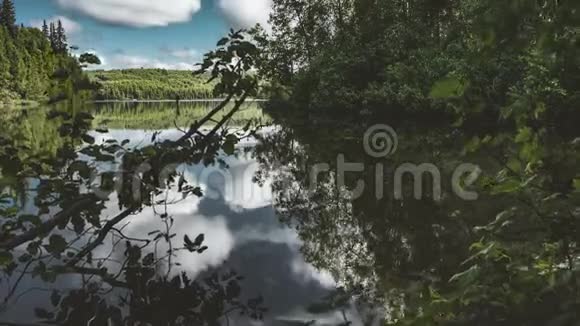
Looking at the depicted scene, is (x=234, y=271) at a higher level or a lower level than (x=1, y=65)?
lower

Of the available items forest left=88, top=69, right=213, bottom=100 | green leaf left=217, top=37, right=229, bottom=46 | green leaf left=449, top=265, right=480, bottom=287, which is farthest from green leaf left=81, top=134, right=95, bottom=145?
forest left=88, top=69, right=213, bottom=100

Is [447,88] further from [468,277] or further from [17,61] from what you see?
[17,61]

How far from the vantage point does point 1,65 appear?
57500 mm

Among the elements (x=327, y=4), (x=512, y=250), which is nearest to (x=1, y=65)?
(x=327, y=4)

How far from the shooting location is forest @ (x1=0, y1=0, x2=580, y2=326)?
1.46 meters

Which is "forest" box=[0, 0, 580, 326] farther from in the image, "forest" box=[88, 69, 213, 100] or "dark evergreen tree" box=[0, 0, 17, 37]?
"forest" box=[88, 69, 213, 100]

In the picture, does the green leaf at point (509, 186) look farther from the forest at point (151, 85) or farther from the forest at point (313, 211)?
the forest at point (151, 85)

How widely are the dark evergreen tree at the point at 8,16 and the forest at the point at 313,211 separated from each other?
65.9 metres

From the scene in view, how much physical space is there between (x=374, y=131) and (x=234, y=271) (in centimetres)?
1464

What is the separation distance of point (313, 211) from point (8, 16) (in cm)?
7445

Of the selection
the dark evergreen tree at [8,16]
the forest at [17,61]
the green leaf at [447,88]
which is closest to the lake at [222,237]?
the green leaf at [447,88]

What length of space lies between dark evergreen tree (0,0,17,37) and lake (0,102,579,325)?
223 ft

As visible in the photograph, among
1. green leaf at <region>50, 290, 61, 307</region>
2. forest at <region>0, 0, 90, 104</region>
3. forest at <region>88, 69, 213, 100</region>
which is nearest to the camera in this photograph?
green leaf at <region>50, 290, 61, 307</region>

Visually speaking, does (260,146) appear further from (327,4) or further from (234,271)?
(327,4)
